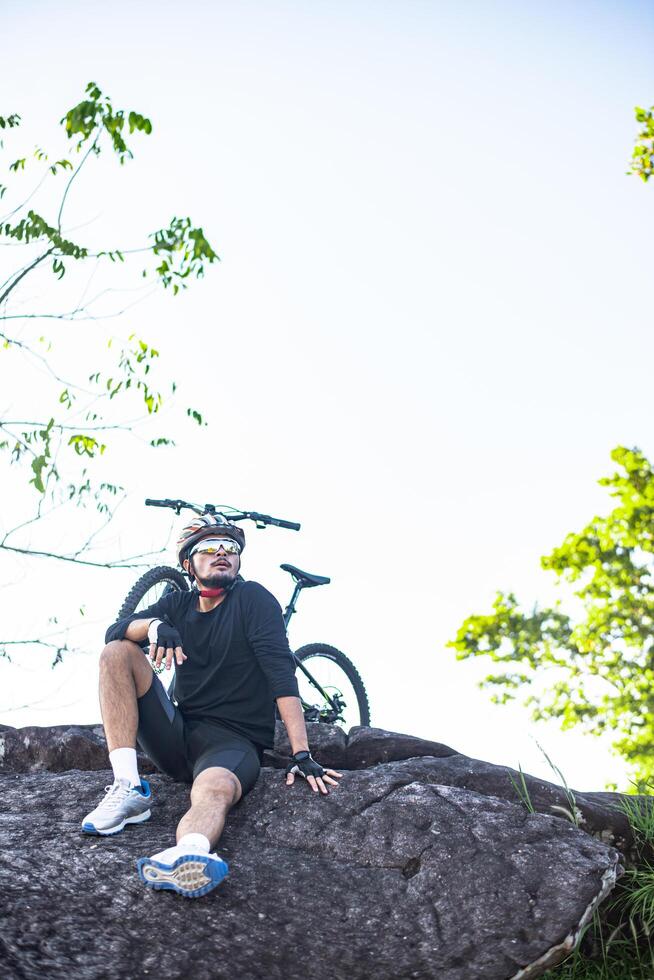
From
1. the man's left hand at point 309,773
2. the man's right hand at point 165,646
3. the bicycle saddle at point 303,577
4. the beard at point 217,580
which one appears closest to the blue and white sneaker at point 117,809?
the man's right hand at point 165,646

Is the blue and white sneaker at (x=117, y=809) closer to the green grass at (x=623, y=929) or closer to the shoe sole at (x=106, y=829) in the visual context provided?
the shoe sole at (x=106, y=829)

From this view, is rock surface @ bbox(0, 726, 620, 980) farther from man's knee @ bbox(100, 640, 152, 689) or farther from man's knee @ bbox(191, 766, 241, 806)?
man's knee @ bbox(100, 640, 152, 689)

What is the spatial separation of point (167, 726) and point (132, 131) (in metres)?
5.28

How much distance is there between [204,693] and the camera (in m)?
5.53

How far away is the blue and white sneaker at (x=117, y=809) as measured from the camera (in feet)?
16.2

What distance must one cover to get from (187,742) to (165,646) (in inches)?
28.4

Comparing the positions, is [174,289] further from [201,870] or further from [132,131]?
[201,870]

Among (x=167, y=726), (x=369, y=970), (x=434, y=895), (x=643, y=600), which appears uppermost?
(x=643, y=600)

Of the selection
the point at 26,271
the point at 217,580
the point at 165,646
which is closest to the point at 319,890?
the point at 165,646

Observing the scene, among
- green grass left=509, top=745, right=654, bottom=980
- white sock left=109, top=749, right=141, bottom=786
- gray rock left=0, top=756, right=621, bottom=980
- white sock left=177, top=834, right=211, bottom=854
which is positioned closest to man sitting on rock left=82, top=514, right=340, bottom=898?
white sock left=109, top=749, right=141, bottom=786

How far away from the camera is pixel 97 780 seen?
19.6 ft

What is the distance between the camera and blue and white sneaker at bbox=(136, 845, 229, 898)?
4223mm

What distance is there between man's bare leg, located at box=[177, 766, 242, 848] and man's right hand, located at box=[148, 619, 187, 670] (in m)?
0.60

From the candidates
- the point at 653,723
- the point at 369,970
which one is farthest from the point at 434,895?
the point at 653,723
